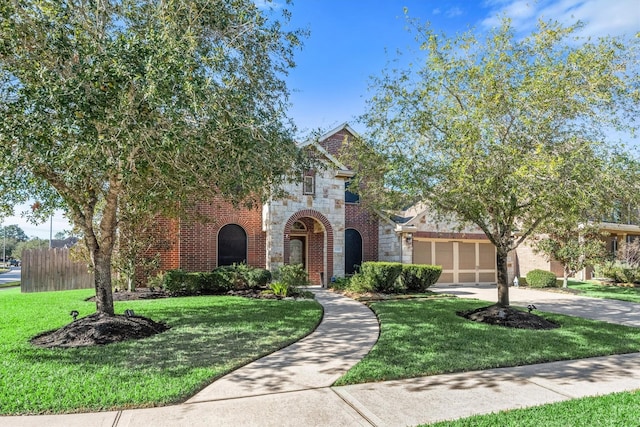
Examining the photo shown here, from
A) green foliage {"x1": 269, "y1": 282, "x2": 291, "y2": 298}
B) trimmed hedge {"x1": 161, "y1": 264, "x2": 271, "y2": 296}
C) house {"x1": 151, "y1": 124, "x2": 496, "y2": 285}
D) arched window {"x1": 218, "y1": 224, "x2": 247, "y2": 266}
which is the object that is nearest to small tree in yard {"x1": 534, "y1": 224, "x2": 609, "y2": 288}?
house {"x1": 151, "y1": 124, "x2": 496, "y2": 285}

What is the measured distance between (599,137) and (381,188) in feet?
15.6

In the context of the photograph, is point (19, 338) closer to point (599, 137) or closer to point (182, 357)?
point (182, 357)

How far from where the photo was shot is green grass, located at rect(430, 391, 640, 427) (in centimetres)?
390

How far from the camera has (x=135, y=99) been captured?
17.8ft

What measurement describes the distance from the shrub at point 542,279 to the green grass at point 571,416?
599 inches

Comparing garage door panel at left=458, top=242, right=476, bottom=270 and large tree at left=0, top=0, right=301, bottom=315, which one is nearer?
large tree at left=0, top=0, right=301, bottom=315

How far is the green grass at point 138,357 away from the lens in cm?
442

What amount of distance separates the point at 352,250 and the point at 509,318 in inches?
372

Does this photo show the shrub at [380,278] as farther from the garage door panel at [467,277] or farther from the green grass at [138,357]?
the garage door panel at [467,277]

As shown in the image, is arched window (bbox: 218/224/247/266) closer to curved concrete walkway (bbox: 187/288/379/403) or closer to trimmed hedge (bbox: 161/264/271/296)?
trimmed hedge (bbox: 161/264/271/296)

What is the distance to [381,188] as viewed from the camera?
1012 cm

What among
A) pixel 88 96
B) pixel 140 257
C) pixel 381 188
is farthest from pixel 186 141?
pixel 140 257

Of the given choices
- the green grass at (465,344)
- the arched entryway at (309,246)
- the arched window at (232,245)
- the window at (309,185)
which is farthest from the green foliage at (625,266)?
the arched window at (232,245)

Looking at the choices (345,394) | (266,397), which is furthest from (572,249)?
(266,397)
